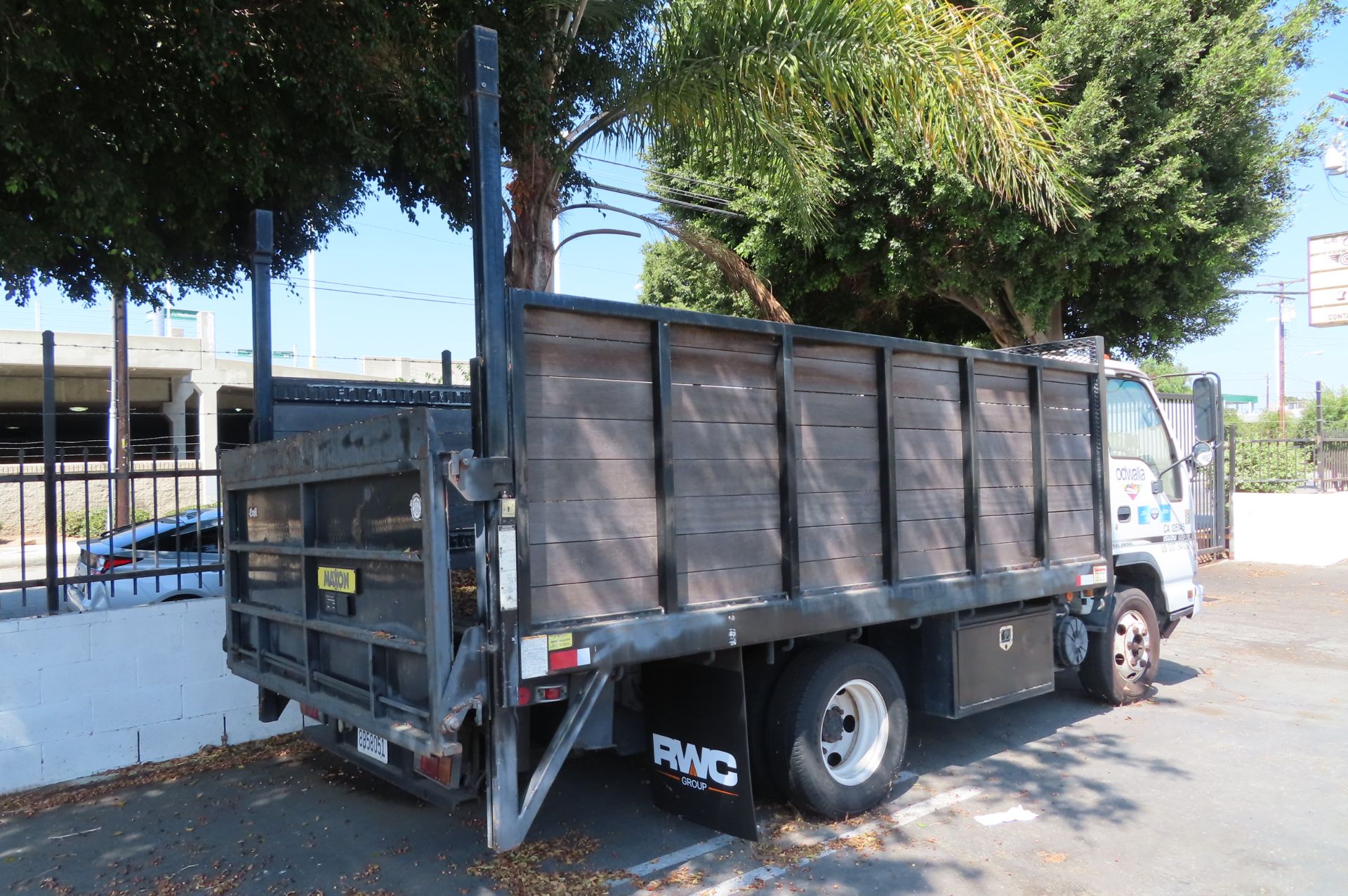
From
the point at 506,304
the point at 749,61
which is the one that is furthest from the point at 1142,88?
the point at 506,304

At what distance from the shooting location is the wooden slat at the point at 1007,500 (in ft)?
16.9

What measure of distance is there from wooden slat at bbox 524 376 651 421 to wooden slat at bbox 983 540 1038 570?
2536 millimetres

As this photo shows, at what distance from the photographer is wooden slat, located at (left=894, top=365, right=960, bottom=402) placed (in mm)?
4699

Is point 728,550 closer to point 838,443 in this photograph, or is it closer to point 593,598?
point 593,598

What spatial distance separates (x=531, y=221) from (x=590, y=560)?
4.57 meters

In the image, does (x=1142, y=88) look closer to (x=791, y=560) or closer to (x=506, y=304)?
(x=791, y=560)

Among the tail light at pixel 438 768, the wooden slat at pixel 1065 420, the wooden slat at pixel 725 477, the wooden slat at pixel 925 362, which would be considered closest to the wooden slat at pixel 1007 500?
the wooden slat at pixel 1065 420

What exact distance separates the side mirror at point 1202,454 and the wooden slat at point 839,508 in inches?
135

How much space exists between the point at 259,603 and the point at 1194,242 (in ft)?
37.0

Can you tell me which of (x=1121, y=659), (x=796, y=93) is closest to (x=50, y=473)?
(x=796, y=93)

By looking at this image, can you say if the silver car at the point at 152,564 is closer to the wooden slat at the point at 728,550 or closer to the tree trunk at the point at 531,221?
the tree trunk at the point at 531,221

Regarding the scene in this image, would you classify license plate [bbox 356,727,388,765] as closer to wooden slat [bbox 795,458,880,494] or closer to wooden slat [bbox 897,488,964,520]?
wooden slat [bbox 795,458,880,494]

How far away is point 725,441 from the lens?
3.93m

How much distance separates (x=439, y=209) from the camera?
26.3 feet
